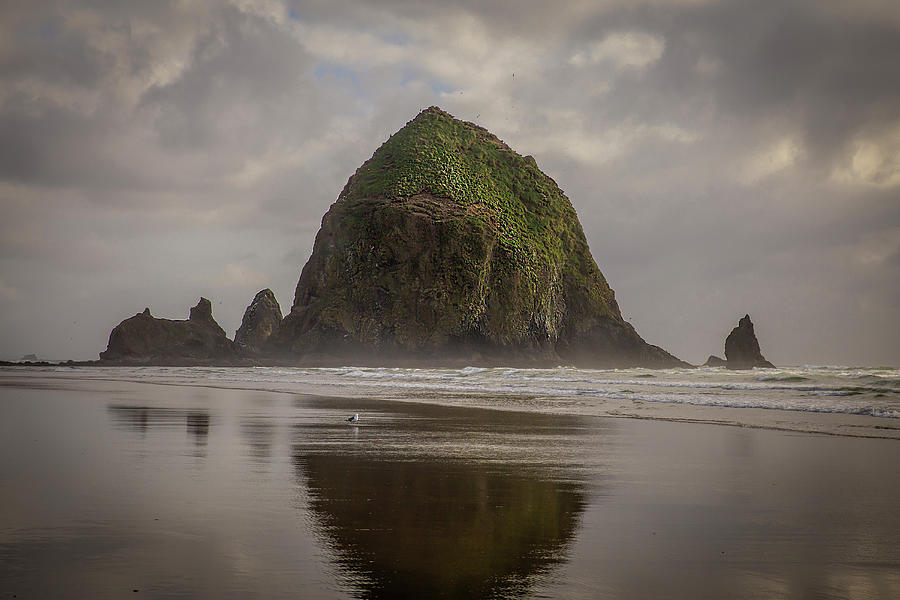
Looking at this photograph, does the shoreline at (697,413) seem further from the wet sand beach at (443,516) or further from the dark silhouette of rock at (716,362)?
the dark silhouette of rock at (716,362)

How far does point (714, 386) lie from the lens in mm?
25641

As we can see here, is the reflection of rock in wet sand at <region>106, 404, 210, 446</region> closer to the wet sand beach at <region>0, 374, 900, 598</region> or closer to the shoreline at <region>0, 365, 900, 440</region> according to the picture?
the wet sand beach at <region>0, 374, 900, 598</region>

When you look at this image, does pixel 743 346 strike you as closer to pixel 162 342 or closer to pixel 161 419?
pixel 162 342

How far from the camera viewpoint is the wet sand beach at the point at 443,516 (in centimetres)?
386

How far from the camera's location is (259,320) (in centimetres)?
10988

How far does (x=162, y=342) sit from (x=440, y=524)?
293ft

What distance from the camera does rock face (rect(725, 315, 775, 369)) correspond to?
7419cm

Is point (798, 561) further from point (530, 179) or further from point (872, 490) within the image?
point (530, 179)

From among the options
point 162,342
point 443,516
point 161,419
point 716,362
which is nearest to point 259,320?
point 162,342

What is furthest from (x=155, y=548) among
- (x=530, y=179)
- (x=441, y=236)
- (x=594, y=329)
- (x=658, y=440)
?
(x=530, y=179)

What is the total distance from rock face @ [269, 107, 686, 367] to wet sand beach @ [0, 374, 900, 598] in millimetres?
58564

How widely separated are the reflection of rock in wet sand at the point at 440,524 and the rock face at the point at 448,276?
198 ft

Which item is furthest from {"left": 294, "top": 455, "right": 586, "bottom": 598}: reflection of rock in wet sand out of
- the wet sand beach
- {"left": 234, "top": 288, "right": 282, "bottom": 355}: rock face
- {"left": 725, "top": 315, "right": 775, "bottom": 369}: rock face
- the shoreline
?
{"left": 234, "top": 288, "right": 282, "bottom": 355}: rock face

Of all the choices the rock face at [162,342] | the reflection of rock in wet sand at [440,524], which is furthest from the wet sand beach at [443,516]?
the rock face at [162,342]
